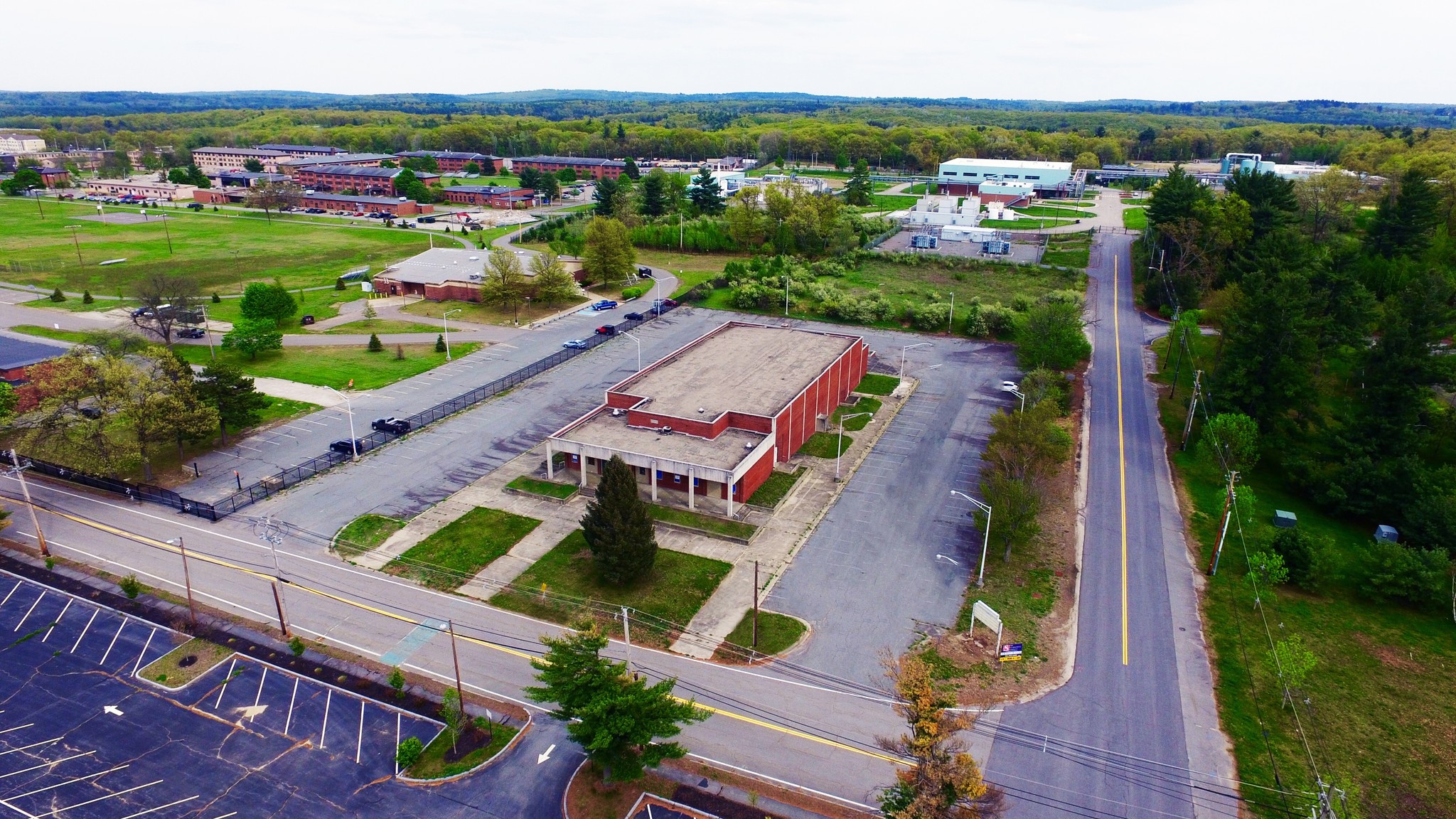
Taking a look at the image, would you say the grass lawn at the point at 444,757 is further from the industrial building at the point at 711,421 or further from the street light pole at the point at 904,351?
the street light pole at the point at 904,351

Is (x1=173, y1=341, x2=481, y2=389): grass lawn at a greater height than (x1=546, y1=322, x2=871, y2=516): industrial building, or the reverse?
(x1=546, y1=322, x2=871, y2=516): industrial building

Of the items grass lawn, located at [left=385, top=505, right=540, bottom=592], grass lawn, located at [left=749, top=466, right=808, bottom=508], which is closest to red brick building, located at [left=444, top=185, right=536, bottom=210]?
grass lawn, located at [left=749, top=466, right=808, bottom=508]

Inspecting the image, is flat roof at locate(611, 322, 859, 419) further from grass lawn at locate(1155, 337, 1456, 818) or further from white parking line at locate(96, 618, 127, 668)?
white parking line at locate(96, 618, 127, 668)

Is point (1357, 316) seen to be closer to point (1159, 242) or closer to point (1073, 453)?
point (1073, 453)

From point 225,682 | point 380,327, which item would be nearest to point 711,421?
point 225,682

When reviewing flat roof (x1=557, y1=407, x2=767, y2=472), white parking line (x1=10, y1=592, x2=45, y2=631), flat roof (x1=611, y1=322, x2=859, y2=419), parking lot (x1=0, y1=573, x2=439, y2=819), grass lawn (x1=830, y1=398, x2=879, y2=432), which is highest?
flat roof (x1=611, y1=322, x2=859, y2=419)

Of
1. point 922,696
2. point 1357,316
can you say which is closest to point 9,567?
point 922,696
